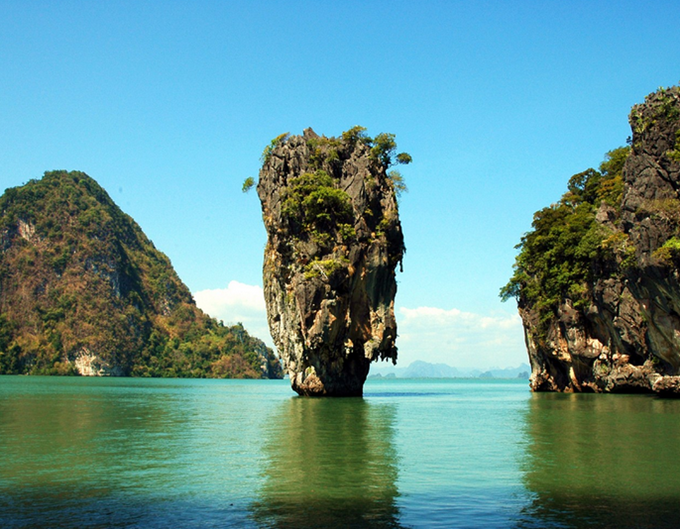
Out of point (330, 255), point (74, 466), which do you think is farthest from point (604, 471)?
point (330, 255)

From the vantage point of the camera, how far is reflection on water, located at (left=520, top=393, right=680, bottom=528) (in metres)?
10.9

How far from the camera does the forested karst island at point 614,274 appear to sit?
33812 mm

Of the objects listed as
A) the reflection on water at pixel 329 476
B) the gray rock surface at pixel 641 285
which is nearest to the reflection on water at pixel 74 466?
the reflection on water at pixel 329 476

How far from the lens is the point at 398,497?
12.4m

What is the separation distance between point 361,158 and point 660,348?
2291 centimetres

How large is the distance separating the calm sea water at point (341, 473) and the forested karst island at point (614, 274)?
386 inches

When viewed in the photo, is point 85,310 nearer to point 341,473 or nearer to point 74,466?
point 74,466

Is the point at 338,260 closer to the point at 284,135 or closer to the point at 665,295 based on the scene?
the point at 284,135

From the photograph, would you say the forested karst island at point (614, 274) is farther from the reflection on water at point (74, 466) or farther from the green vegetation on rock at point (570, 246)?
the reflection on water at point (74, 466)

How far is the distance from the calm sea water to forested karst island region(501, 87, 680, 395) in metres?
9.82

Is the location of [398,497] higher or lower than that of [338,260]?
lower

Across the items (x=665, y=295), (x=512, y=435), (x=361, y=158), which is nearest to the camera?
(x=512, y=435)

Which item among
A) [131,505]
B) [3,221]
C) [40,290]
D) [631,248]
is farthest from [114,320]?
[131,505]

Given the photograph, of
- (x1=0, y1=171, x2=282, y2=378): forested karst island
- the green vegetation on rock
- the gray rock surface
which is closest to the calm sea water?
the gray rock surface
